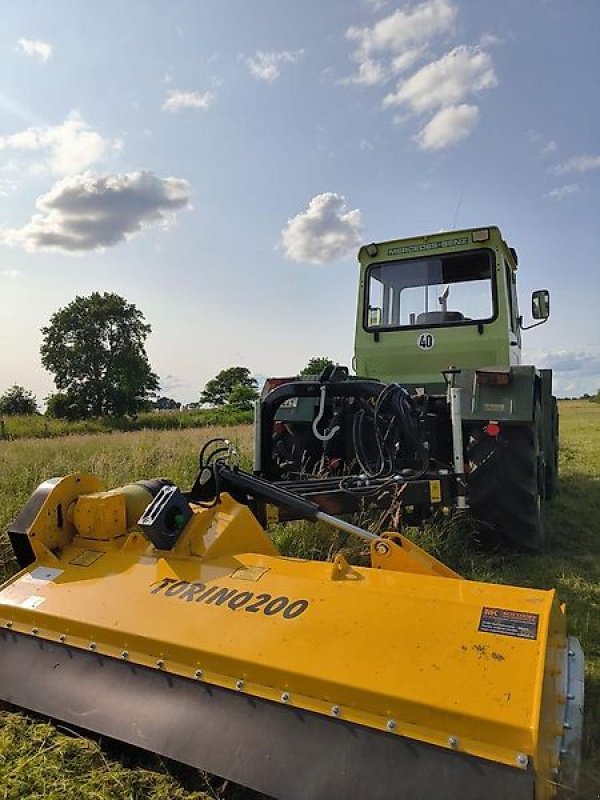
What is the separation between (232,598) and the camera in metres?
2.33

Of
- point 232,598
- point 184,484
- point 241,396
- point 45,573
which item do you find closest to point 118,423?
point 241,396

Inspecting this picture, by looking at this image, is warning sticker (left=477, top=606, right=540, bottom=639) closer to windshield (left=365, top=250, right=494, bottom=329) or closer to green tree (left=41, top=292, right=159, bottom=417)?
windshield (left=365, top=250, right=494, bottom=329)

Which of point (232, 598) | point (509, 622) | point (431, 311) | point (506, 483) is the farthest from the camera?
point (431, 311)

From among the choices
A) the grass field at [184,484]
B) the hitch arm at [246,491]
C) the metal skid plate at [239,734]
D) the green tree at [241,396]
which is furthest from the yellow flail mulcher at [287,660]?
the green tree at [241,396]

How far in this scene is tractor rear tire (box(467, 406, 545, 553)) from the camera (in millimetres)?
4160

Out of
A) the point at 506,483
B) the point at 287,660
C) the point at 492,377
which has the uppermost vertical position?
the point at 492,377

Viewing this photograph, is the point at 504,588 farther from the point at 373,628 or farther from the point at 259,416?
the point at 259,416

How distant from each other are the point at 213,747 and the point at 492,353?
4.35 metres

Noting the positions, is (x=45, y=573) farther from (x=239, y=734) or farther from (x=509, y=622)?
(x=509, y=622)

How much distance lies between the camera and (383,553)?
2598 millimetres

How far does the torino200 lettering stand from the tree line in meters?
35.6

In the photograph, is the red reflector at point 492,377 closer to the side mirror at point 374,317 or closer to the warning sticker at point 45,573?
the side mirror at point 374,317

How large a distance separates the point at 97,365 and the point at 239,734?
40.8 m

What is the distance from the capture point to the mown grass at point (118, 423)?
25000 mm
